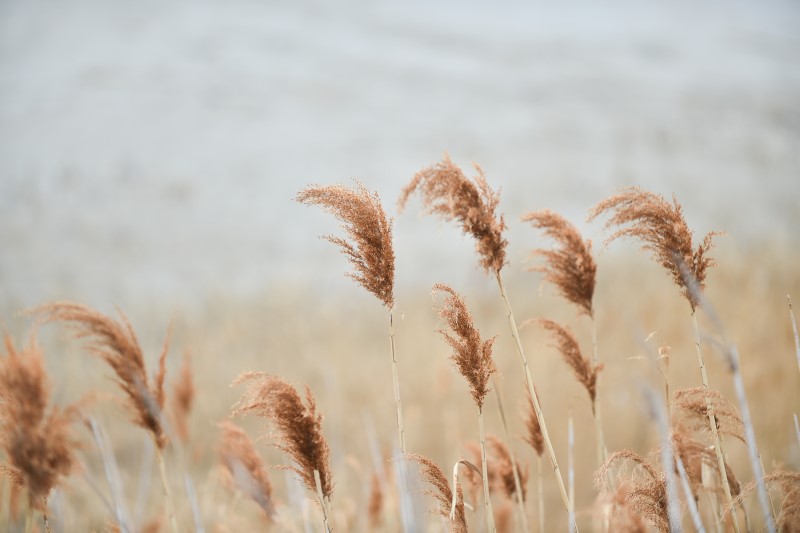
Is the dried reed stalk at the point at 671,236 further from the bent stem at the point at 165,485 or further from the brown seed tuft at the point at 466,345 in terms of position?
the bent stem at the point at 165,485

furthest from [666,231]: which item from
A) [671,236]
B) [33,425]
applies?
[33,425]

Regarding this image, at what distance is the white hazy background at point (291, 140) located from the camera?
6707 mm

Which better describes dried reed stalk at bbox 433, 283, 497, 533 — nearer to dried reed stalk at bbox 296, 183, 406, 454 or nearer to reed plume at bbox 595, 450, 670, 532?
dried reed stalk at bbox 296, 183, 406, 454

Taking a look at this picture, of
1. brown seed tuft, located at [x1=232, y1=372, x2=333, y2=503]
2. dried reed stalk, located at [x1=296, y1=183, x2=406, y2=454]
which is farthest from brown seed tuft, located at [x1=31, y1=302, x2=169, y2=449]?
dried reed stalk, located at [x1=296, y1=183, x2=406, y2=454]

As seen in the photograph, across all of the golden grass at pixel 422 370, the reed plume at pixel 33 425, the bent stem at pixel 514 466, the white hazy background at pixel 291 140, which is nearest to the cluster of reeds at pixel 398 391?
the reed plume at pixel 33 425

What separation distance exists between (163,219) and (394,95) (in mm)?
4523

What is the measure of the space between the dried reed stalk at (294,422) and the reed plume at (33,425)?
0.36m

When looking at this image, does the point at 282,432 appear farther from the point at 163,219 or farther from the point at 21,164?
the point at 21,164

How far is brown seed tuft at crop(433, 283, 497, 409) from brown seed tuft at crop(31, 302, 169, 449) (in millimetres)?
639

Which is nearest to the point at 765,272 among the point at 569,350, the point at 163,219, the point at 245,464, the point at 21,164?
the point at 569,350

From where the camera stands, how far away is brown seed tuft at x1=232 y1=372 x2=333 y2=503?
1193 millimetres

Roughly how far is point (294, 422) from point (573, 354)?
784 millimetres

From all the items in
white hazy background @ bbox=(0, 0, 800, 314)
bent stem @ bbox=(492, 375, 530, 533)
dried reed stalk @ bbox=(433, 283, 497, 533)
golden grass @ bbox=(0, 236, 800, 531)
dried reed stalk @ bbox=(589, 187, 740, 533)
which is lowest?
bent stem @ bbox=(492, 375, 530, 533)

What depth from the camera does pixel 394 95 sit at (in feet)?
31.9
